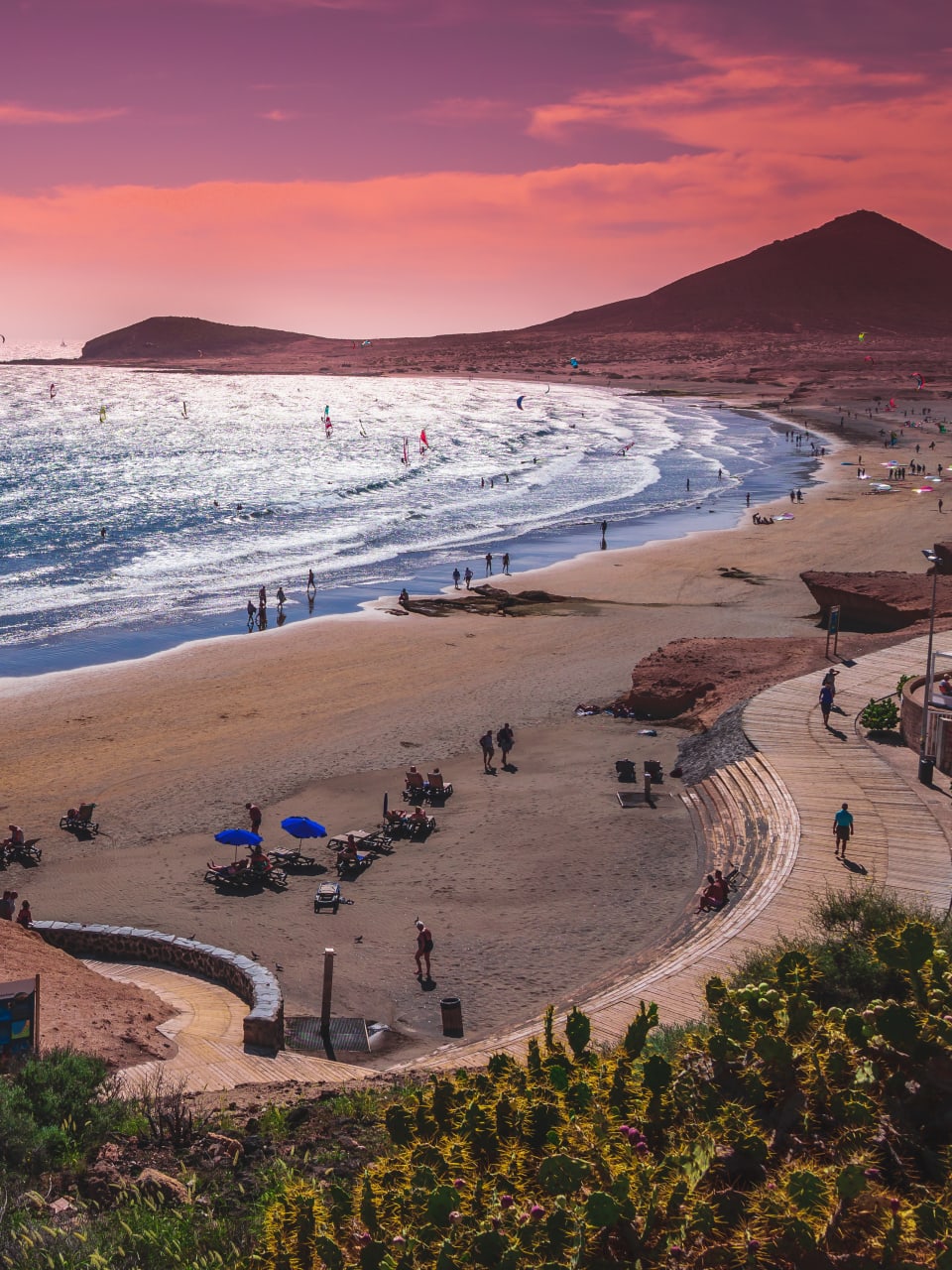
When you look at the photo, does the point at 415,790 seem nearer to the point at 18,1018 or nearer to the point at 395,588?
the point at 18,1018

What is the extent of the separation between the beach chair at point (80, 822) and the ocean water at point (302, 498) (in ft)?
44.1

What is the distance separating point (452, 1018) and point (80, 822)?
418 inches

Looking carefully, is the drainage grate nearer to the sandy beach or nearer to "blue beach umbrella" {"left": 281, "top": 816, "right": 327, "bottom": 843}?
the sandy beach

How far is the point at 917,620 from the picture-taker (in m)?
31.0

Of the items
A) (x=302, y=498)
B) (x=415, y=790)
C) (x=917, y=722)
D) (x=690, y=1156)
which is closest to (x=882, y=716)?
(x=917, y=722)

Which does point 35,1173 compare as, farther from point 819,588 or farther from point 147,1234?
point 819,588

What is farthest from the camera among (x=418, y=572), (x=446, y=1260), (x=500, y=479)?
(x=500, y=479)

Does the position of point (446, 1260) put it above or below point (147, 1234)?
above

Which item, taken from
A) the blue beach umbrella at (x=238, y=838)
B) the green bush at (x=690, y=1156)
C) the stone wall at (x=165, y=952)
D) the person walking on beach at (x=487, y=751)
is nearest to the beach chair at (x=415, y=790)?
the person walking on beach at (x=487, y=751)

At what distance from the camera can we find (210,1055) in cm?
1262

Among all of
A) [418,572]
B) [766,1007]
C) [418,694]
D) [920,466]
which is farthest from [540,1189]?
[920,466]

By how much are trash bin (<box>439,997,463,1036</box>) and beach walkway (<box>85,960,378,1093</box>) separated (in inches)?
58.9

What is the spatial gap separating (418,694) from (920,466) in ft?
176

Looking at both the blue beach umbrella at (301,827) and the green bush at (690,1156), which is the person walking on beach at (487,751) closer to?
the blue beach umbrella at (301,827)
